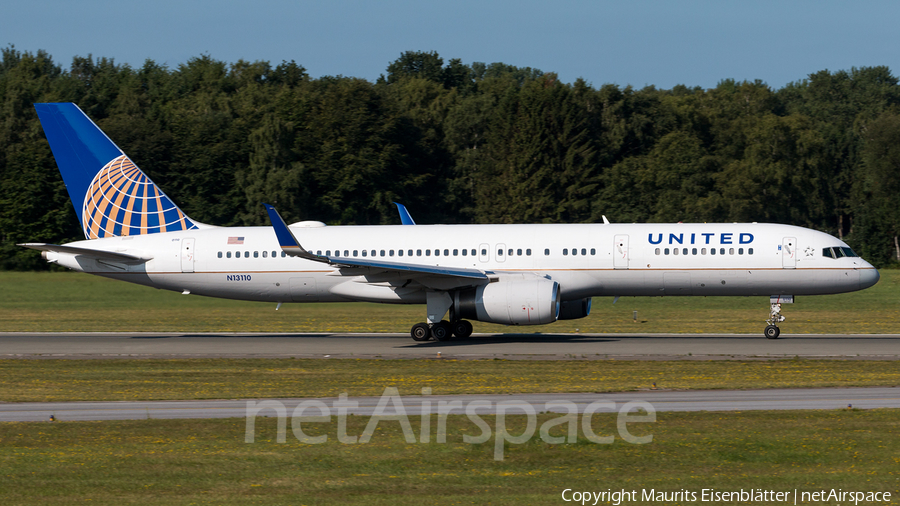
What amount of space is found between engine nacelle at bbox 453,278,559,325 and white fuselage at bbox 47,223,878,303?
1296 mm

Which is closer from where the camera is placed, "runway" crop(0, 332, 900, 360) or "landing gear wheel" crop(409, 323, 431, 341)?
"runway" crop(0, 332, 900, 360)

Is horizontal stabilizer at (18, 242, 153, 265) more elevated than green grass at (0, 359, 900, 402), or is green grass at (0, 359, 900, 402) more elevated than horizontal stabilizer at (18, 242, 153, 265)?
horizontal stabilizer at (18, 242, 153, 265)

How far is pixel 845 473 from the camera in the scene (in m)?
11.7

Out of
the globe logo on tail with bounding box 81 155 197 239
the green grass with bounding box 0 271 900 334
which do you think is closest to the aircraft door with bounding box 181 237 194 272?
the globe logo on tail with bounding box 81 155 197 239

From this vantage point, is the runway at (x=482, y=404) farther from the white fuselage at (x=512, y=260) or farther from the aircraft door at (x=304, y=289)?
the aircraft door at (x=304, y=289)

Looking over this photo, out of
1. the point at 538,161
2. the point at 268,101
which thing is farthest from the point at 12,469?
the point at 268,101

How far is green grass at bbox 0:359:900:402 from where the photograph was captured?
18969 mm

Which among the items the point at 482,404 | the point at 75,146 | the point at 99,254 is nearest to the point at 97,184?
the point at 75,146

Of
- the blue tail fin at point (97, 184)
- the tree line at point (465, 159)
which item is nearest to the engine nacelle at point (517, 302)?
the blue tail fin at point (97, 184)

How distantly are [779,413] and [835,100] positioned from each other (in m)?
136

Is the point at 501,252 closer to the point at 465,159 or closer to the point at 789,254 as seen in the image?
the point at 789,254

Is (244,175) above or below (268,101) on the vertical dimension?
below

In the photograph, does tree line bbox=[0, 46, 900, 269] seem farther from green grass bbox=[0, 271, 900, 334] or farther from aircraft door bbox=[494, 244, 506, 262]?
aircraft door bbox=[494, 244, 506, 262]

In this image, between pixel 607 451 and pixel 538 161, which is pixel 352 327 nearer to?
pixel 607 451
